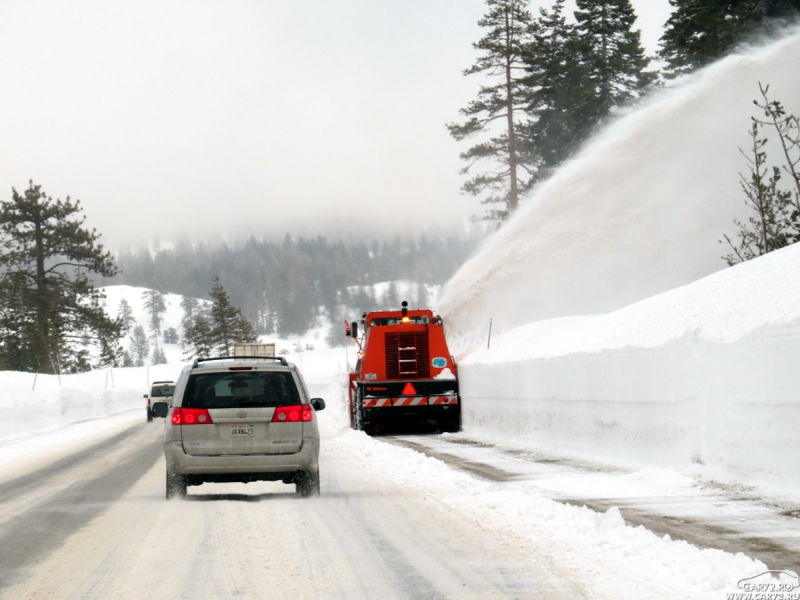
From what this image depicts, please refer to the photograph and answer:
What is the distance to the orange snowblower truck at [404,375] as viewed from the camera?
2278cm

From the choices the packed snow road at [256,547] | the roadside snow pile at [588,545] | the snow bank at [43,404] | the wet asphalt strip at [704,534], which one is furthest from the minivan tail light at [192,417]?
the snow bank at [43,404]

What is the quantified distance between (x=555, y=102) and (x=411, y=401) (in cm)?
3563

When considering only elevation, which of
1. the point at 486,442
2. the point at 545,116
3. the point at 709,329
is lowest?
the point at 486,442

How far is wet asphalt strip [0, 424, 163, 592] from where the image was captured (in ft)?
25.1

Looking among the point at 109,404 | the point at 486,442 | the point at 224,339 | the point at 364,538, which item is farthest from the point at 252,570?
the point at 224,339

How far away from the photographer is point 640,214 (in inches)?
1277

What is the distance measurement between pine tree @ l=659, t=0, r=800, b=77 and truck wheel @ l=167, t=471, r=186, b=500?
3408 centimetres

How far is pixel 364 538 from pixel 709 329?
632 cm

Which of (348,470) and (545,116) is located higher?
(545,116)

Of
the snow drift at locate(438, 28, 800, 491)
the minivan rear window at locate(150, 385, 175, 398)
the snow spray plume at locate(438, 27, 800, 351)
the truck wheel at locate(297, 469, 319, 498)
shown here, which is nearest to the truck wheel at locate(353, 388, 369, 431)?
the snow drift at locate(438, 28, 800, 491)

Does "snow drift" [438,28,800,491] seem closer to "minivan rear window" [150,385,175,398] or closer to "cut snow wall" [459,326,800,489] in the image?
"cut snow wall" [459,326,800,489]

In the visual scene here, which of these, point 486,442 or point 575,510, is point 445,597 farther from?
point 486,442

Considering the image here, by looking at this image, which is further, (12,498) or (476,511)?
(12,498)

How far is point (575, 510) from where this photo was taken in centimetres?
884
